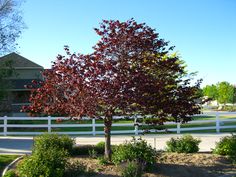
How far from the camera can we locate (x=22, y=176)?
9.23 meters

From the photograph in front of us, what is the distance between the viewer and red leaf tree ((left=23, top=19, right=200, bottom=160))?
32.6ft

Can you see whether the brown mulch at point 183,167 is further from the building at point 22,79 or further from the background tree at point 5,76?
the building at point 22,79

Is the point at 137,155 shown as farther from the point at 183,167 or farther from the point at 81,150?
the point at 81,150

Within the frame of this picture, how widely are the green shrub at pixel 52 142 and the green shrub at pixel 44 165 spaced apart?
1.29 meters

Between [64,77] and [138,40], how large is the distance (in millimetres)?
2263

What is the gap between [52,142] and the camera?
1165 cm

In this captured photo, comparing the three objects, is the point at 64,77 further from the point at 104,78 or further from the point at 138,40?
the point at 138,40

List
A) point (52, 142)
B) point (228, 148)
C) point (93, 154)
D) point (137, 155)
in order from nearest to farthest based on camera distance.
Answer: point (137, 155)
point (52, 142)
point (93, 154)
point (228, 148)

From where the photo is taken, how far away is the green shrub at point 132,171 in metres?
9.38

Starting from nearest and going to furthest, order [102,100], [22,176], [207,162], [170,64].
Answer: [22,176], [102,100], [170,64], [207,162]

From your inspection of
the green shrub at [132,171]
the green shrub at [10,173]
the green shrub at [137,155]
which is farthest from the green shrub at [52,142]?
the green shrub at [132,171]

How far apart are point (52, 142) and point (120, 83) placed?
328cm

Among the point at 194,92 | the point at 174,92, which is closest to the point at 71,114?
the point at 174,92

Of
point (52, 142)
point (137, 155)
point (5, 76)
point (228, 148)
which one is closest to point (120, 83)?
point (137, 155)
